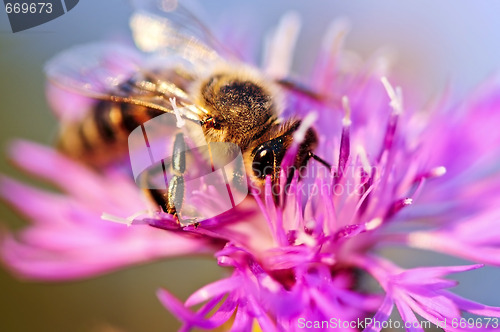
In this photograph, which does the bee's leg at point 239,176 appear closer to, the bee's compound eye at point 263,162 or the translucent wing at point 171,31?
the bee's compound eye at point 263,162

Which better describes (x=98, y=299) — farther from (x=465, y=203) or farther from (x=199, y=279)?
(x=465, y=203)

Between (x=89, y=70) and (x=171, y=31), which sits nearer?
(x=89, y=70)

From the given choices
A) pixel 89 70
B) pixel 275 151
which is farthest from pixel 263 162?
pixel 89 70

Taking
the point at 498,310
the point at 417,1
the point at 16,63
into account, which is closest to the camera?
the point at 498,310

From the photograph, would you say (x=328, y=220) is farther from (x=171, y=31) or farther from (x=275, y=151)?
(x=171, y=31)

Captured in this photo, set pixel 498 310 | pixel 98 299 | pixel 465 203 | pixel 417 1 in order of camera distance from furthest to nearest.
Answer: pixel 417 1
pixel 98 299
pixel 465 203
pixel 498 310

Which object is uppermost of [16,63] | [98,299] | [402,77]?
[402,77]

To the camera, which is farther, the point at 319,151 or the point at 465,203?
the point at 465,203

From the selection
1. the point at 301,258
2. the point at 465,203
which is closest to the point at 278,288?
the point at 301,258
